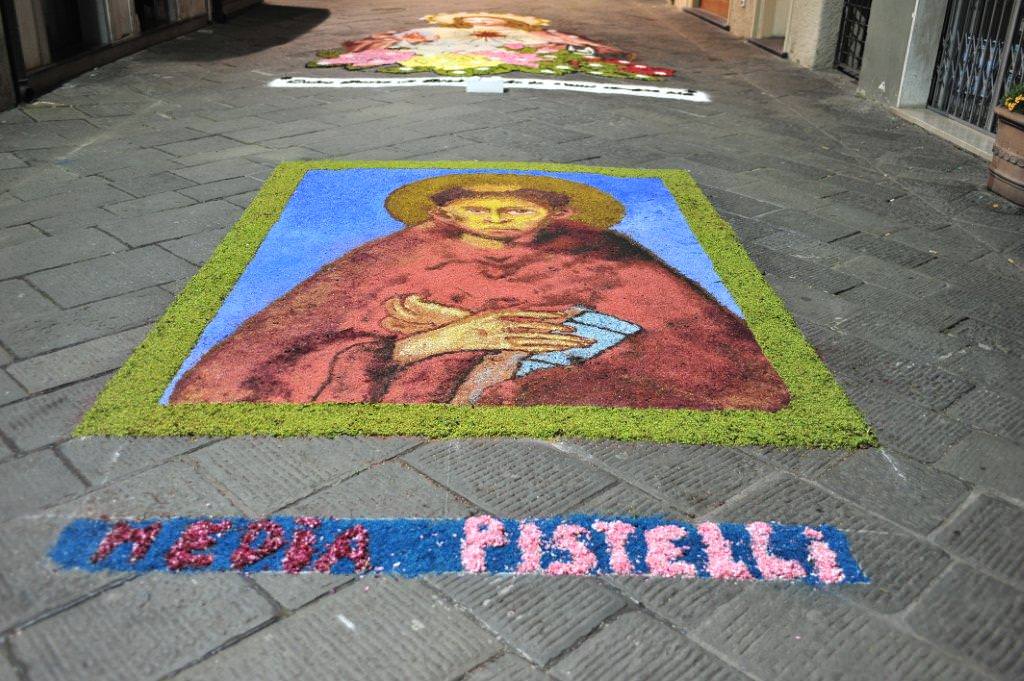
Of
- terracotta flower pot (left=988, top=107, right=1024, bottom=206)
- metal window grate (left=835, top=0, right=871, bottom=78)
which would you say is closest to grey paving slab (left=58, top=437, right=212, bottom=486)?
terracotta flower pot (left=988, top=107, right=1024, bottom=206)

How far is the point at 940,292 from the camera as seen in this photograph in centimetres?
387

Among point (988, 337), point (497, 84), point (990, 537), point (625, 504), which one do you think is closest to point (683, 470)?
point (625, 504)

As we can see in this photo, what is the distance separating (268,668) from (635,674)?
0.78 metres

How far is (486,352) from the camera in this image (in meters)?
3.23

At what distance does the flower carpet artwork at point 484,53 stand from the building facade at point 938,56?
178 centimetres

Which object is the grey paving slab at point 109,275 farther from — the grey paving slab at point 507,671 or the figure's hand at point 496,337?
the grey paving slab at point 507,671

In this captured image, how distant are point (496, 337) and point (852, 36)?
691 centimetres

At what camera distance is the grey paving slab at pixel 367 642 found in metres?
1.93

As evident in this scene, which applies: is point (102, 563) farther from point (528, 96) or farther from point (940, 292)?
point (528, 96)

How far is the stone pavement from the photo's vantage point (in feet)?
6.56

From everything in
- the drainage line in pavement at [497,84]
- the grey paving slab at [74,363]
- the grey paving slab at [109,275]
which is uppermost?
the drainage line in pavement at [497,84]

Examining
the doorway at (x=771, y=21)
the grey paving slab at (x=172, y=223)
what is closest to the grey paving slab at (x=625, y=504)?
the grey paving slab at (x=172, y=223)

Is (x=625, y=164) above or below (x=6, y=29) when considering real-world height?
below

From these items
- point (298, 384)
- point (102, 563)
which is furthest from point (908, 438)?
point (102, 563)
